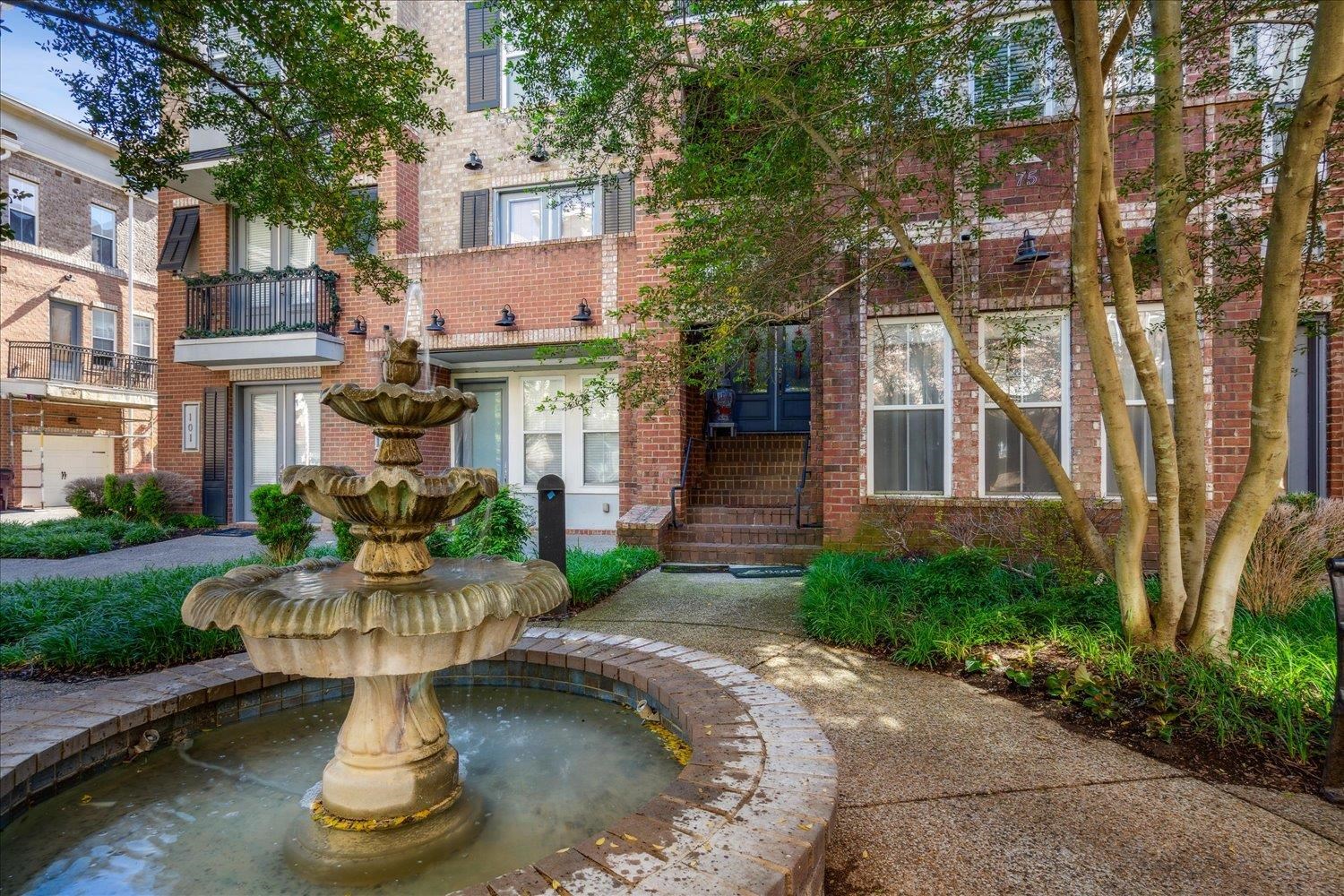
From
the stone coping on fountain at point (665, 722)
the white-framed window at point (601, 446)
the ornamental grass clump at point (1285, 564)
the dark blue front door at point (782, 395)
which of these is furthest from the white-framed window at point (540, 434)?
the ornamental grass clump at point (1285, 564)

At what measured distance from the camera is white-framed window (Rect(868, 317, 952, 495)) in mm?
7477

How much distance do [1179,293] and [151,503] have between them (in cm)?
1381

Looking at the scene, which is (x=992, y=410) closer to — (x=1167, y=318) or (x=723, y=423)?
(x=1167, y=318)

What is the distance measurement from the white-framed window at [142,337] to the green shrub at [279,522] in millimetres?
17772

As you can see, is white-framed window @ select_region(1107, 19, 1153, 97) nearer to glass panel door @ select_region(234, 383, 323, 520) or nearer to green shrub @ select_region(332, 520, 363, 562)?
green shrub @ select_region(332, 520, 363, 562)

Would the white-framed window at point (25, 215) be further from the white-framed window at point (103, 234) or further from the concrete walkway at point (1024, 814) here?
the concrete walkway at point (1024, 814)

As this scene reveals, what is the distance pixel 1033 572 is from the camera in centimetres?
555

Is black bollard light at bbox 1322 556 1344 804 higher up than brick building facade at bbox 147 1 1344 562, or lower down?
lower down

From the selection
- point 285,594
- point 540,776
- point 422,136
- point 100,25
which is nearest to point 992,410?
point 540,776

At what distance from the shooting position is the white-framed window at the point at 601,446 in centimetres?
1038

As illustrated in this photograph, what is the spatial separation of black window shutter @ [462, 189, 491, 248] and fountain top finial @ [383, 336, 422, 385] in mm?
8729

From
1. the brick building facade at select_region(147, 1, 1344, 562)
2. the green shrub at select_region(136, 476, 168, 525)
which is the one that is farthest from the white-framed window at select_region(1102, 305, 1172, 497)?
the green shrub at select_region(136, 476, 168, 525)

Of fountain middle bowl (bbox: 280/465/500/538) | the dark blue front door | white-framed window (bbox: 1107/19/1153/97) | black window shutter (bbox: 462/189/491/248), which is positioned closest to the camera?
fountain middle bowl (bbox: 280/465/500/538)

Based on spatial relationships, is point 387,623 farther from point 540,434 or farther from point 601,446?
point 540,434
